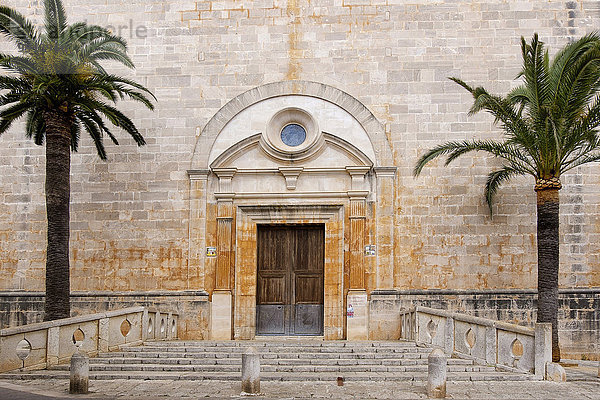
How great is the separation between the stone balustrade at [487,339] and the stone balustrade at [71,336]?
19.6 feet

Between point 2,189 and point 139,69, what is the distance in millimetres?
4739

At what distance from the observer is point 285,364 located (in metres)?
13.3

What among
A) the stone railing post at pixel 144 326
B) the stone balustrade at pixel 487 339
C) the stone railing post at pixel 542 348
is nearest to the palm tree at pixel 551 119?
the stone balustrade at pixel 487 339

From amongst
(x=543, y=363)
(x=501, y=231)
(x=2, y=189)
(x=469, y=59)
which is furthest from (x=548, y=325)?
(x=2, y=189)

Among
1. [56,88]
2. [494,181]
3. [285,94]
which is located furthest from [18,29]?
[494,181]

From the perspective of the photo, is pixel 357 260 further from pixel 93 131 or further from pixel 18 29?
pixel 18 29

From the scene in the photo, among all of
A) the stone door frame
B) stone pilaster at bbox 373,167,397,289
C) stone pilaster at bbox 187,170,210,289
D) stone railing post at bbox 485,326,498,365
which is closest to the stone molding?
stone pilaster at bbox 187,170,210,289

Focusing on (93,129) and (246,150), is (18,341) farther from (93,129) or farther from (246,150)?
(246,150)

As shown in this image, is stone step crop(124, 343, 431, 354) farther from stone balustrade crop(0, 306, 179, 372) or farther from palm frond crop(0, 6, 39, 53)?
palm frond crop(0, 6, 39, 53)

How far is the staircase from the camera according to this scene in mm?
12336

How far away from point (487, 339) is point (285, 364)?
3.69 m

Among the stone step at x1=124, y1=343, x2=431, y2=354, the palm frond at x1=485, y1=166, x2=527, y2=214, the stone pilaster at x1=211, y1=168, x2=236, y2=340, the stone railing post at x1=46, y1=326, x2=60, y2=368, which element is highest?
the palm frond at x1=485, y1=166, x2=527, y2=214

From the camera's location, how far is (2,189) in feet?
62.6

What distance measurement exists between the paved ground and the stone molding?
763 cm
